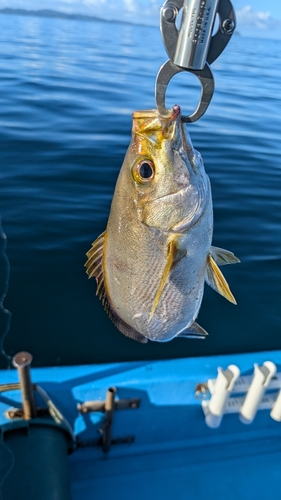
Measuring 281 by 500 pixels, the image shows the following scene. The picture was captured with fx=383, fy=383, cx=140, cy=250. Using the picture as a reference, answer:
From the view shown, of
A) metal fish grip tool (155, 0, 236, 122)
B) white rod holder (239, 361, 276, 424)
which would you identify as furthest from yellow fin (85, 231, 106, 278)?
white rod holder (239, 361, 276, 424)

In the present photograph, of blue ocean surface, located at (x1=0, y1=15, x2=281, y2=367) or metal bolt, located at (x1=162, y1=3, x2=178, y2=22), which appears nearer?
metal bolt, located at (x1=162, y1=3, x2=178, y2=22)

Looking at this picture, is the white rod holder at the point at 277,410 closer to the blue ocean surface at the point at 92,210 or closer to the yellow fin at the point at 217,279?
the blue ocean surface at the point at 92,210

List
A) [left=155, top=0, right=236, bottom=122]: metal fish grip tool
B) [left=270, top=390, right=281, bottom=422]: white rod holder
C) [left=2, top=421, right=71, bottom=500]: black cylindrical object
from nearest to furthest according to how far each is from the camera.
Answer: [left=155, top=0, right=236, bottom=122]: metal fish grip tool → [left=2, top=421, right=71, bottom=500]: black cylindrical object → [left=270, top=390, right=281, bottom=422]: white rod holder

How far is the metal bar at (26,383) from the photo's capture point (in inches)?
74.4

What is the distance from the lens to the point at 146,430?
264cm

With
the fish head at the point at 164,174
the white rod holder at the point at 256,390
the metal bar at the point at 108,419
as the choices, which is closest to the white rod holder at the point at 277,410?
the white rod holder at the point at 256,390

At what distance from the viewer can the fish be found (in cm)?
147

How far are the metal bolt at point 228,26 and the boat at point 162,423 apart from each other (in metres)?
1.94

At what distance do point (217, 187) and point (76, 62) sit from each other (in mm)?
14123

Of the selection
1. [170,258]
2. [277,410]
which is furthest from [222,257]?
[277,410]

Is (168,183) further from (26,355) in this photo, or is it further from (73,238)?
(73,238)

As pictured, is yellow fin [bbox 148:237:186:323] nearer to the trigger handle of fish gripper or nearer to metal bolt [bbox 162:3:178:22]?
the trigger handle of fish gripper

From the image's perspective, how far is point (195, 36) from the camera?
1.17 m

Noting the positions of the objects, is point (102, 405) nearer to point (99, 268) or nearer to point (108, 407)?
point (108, 407)
